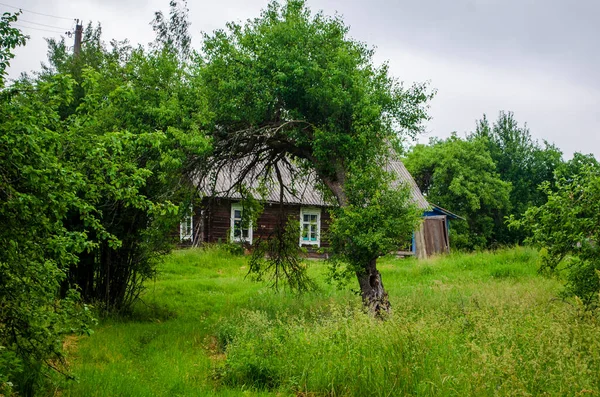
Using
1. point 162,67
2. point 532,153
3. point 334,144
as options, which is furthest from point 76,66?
point 532,153

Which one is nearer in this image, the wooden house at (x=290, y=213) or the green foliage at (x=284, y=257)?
the green foliage at (x=284, y=257)

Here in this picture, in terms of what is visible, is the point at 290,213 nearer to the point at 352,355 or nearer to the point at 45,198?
the point at 352,355

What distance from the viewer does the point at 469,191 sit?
34875mm

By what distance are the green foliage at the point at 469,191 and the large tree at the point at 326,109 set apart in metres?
23.9

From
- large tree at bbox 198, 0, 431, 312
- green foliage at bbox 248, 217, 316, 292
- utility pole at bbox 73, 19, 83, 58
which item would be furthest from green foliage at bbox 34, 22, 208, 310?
utility pole at bbox 73, 19, 83, 58

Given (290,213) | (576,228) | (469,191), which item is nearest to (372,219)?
(576,228)

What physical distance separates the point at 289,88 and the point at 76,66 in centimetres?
1887

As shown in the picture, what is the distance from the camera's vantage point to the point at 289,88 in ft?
36.5

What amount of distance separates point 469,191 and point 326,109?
84.1 feet

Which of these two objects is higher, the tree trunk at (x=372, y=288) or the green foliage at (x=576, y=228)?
the green foliage at (x=576, y=228)

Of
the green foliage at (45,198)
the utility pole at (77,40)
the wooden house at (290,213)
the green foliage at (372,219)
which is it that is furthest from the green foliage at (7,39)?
the utility pole at (77,40)

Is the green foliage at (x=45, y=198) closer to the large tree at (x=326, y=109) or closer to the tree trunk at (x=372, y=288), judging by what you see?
the large tree at (x=326, y=109)

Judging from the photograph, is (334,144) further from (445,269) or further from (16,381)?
(445,269)

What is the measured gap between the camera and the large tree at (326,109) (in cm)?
1041
